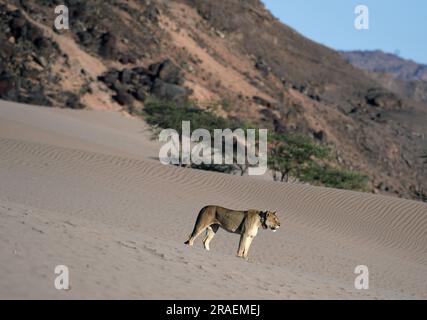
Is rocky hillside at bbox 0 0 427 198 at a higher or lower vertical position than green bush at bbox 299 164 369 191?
higher

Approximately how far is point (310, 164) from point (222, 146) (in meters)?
4.84

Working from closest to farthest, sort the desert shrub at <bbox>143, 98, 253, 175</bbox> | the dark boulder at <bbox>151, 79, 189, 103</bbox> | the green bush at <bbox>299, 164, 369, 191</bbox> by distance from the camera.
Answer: the green bush at <bbox>299, 164, 369, 191</bbox>
the desert shrub at <bbox>143, 98, 253, 175</bbox>
the dark boulder at <bbox>151, 79, 189, 103</bbox>

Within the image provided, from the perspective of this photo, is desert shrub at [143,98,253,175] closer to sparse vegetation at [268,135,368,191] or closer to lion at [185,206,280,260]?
sparse vegetation at [268,135,368,191]

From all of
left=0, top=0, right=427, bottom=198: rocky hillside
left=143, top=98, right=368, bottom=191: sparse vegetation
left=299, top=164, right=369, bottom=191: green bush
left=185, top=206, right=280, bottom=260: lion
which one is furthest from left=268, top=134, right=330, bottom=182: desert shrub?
left=185, top=206, right=280, bottom=260: lion

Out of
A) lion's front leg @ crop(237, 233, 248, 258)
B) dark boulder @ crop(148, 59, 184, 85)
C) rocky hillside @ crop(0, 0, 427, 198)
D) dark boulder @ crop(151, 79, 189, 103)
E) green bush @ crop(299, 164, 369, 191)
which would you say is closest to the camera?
lion's front leg @ crop(237, 233, 248, 258)

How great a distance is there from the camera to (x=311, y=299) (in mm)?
9523

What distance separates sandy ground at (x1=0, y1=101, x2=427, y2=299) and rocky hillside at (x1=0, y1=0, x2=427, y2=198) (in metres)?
14.3

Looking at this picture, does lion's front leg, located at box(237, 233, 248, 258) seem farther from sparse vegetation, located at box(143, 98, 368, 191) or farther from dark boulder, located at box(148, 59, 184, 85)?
dark boulder, located at box(148, 59, 184, 85)

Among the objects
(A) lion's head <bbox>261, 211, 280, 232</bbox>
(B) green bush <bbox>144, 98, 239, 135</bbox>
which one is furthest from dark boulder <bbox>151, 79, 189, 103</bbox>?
(A) lion's head <bbox>261, 211, 280, 232</bbox>

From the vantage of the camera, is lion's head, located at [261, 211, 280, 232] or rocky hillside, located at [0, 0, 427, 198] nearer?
lion's head, located at [261, 211, 280, 232]

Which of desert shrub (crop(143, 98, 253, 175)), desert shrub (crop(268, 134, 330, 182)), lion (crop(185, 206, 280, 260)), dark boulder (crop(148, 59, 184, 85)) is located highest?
dark boulder (crop(148, 59, 184, 85))

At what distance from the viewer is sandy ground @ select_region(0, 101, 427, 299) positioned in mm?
8703

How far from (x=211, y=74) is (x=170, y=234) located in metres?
46.0
